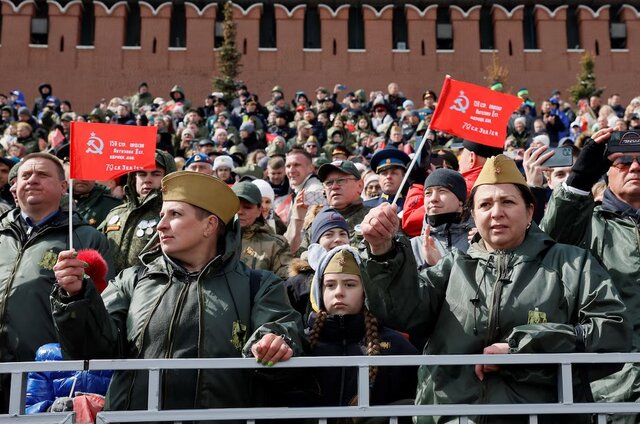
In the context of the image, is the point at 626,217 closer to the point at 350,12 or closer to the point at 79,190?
the point at 79,190

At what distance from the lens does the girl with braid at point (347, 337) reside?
4121 millimetres

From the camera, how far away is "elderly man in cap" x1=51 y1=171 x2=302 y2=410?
3.54 metres

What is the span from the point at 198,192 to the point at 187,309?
0.62 m

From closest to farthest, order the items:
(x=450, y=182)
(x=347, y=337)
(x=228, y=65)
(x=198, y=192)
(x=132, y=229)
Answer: (x=198, y=192)
(x=347, y=337)
(x=450, y=182)
(x=132, y=229)
(x=228, y=65)

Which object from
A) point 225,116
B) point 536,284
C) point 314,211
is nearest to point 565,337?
point 536,284

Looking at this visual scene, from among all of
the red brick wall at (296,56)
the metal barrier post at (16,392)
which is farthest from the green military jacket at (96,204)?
the red brick wall at (296,56)

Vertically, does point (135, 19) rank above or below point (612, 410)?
above

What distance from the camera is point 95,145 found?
17.4 ft

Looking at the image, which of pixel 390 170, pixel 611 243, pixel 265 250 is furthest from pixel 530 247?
pixel 390 170

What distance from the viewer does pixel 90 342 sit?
3.58 m

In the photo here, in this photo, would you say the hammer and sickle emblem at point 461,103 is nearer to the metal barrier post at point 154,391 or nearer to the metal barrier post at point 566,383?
the metal barrier post at point 566,383

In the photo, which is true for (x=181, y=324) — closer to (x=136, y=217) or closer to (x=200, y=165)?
(x=136, y=217)

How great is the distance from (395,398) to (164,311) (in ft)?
4.37

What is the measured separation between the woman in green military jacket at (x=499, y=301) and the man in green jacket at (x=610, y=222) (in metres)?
0.27
